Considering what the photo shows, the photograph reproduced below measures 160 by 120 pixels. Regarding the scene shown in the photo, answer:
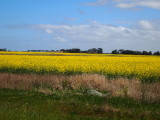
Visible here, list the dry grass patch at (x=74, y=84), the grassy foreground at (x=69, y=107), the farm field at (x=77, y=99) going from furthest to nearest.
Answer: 1. the dry grass patch at (x=74, y=84)
2. the farm field at (x=77, y=99)
3. the grassy foreground at (x=69, y=107)

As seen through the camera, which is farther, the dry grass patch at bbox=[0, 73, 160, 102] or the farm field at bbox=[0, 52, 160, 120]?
the dry grass patch at bbox=[0, 73, 160, 102]

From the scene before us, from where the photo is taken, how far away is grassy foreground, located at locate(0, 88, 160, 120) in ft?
29.1

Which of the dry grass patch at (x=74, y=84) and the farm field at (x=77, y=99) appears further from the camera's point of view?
the dry grass patch at (x=74, y=84)

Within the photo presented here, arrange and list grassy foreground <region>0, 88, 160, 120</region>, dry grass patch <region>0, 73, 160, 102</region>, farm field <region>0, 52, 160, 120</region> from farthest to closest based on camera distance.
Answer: dry grass patch <region>0, 73, 160, 102</region>, farm field <region>0, 52, 160, 120</region>, grassy foreground <region>0, 88, 160, 120</region>

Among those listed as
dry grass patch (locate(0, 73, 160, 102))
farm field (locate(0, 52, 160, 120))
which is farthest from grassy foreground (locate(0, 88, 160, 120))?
dry grass patch (locate(0, 73, 160, 102))

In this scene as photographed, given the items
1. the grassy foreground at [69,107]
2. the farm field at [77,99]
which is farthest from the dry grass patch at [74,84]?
the grassy foreground at [69,107]

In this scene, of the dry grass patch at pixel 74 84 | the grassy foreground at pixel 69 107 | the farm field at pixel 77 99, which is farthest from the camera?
the dry grass patch at pixel 74 84

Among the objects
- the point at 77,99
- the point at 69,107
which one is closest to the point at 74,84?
the point at 77,99

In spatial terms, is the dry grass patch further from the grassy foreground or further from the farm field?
the grassy foreground

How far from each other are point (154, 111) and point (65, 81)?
7.68m

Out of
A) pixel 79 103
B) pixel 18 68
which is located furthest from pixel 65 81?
pixel 18 68

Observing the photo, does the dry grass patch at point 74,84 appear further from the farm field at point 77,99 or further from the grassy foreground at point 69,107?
the grassy foreground at point 69,107

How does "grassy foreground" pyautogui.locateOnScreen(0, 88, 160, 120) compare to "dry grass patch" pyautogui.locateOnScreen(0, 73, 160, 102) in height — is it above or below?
below

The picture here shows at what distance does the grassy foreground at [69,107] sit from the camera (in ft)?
29.1
